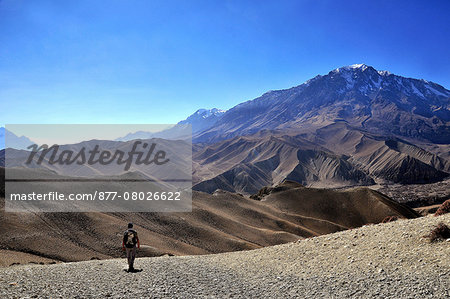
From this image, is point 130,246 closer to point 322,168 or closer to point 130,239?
point 130,239

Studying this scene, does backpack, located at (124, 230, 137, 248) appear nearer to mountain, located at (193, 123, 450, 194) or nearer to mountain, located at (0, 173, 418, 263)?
mountain, located at (0, 173, 418, 263)

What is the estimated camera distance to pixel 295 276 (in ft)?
33.7

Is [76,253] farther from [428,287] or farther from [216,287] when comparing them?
[428,287]

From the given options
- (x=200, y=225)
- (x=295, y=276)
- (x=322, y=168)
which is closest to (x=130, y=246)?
(x=295, y=276)

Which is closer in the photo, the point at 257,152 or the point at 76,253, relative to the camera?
the point at 76,253

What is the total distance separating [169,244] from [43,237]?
9918 millimetres

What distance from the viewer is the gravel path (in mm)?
8289

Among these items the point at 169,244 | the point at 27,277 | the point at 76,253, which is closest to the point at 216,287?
the point at 27,277

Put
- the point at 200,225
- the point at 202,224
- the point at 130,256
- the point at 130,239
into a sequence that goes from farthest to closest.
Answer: the point at 202,224, the point at 200,225, the point at 130,239, the point at 130,256

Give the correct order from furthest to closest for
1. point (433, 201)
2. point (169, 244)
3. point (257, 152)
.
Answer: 1. point (257, 152)
2. point (433, 201)
3. point (169, 244)

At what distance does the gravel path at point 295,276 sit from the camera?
829 cm

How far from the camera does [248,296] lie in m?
8.73

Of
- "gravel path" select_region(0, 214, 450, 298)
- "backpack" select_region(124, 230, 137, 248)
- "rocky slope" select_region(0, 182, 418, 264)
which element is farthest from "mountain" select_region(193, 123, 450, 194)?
"gravel path" select_region(0, 214, 450, 298)

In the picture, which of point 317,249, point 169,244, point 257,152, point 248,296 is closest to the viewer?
point 248,296
